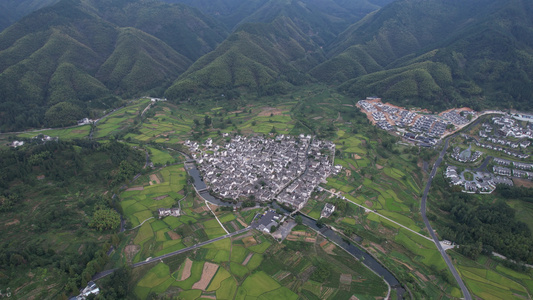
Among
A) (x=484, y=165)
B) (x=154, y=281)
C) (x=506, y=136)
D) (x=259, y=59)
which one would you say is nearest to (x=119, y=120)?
(x=154, y=281)

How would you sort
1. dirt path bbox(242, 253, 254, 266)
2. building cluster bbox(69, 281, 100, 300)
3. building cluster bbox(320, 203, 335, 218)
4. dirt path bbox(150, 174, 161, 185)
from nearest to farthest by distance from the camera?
1. building cluster bbox(69, 281, 100, 300)
2. dirt path bbox(242, 253, 254, 266)
3. building cluster bbox(320, 203, 335, 218)
4. dirt path bbox(150, 174, 161, 185)

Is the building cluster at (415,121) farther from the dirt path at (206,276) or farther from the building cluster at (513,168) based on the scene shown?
the dirt path at (206,276)

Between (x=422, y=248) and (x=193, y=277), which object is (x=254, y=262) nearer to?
(x=193, y=277)

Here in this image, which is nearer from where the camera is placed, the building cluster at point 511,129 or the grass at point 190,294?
the grass at point 190,294

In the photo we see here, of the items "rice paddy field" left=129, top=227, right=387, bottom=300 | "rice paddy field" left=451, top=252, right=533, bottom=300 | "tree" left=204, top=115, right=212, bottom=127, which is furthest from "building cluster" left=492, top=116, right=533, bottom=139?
"tree" left=204, top=115, right=212, bottom=127

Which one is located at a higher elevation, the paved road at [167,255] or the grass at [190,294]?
the grass at [190,294]

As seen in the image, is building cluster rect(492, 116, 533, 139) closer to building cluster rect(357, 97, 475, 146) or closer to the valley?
the valley

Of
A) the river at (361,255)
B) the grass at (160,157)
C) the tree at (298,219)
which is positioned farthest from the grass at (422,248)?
the grass at (160,157)

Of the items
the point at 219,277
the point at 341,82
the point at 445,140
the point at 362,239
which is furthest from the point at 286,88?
the point at 219,277
